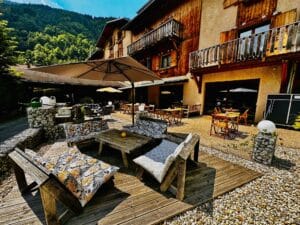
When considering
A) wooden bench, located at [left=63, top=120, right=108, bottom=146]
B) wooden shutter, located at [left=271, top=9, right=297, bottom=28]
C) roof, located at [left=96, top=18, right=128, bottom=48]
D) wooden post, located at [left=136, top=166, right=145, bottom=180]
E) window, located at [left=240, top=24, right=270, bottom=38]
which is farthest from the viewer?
roof, located at [left=96, top=18, right=128, bottom=48]

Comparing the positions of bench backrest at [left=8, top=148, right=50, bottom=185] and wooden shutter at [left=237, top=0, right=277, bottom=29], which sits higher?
wooden shutter at [left=237, top=0, right=277, bottom=29]

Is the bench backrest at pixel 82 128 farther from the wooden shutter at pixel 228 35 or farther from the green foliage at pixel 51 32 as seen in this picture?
the green foliage at pixel 51 32

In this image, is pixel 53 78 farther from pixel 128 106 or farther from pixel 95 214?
pixel 95 214

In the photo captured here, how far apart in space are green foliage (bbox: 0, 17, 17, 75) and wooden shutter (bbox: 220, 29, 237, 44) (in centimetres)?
1090

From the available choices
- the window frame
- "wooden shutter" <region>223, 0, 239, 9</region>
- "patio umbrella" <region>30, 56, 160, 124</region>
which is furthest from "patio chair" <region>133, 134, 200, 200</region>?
the window frame

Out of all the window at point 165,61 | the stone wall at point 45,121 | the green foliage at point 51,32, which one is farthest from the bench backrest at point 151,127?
the green foliage at point 51,32

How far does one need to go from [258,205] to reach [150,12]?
15.8 m

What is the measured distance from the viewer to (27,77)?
12.2m

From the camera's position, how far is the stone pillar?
3.63 m

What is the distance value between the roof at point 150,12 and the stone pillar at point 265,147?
1208 cm

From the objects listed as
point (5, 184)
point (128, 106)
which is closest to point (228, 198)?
point (5, 184)

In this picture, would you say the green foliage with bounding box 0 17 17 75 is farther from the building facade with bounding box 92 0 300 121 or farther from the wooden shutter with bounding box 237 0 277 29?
the wooden shutter with bounding box 237 0 277 29

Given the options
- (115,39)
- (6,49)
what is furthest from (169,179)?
(115,39)

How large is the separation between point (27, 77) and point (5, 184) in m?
12.2
